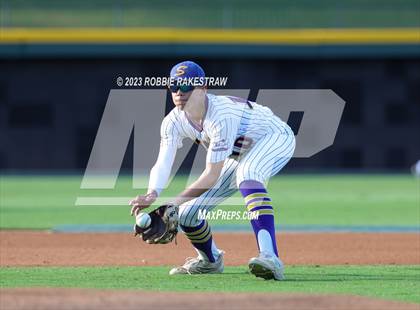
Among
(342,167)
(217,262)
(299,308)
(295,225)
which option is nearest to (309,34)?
(342,167)

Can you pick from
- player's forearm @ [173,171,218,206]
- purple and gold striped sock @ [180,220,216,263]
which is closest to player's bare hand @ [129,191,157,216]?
player's forearm @ [173,171,218,206]

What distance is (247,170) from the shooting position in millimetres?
7875

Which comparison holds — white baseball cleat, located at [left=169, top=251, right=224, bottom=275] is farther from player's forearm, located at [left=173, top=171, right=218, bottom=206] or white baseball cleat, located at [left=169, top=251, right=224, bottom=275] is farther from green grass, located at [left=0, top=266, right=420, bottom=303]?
player's forearm, located at [left=173, top=171, right=218, bottom=206]

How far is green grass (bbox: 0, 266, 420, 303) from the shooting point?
289 inches

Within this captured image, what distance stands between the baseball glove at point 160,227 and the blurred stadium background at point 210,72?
17585 mm

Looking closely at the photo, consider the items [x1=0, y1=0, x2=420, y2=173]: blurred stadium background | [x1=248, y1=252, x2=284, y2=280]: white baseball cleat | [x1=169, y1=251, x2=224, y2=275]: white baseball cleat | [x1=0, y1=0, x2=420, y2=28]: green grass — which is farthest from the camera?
[x1=0, y1=0, x2=420, y2=28]: green grass

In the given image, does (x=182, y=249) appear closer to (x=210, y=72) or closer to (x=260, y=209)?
(x=260, y=209)

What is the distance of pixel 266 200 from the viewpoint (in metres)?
7.90

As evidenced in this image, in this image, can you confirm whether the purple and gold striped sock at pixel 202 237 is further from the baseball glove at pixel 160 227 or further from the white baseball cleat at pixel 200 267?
the baseball glove at pixel 160 227

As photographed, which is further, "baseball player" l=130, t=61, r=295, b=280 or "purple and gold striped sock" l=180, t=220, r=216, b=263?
"purple and gold striped sock" l=180, t=220, r=216, b=263

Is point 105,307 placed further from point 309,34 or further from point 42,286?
point 309,34

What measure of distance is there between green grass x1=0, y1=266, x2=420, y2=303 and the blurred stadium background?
659 inches

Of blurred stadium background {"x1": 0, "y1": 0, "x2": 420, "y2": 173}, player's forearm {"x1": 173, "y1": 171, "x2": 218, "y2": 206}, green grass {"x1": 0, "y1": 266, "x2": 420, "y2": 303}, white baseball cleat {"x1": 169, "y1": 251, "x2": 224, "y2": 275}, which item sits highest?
blurred stadium background {"x1": 0, "y1": 0, "x2": 420, "y2": 173}

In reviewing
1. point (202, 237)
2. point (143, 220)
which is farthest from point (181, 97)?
point (202, 237)
